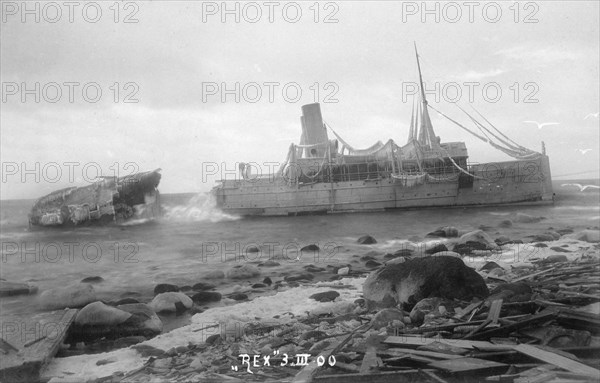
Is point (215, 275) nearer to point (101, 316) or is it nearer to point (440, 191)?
point (101, 316)

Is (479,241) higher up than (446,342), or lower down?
lower down

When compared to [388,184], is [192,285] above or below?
below

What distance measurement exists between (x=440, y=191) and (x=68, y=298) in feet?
99.3

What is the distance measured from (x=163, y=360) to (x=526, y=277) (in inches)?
238

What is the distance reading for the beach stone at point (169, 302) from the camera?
799cm

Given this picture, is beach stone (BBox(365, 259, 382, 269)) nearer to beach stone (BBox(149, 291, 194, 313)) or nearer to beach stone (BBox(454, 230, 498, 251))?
beach stone (BBox(454, 230, 498, 251))

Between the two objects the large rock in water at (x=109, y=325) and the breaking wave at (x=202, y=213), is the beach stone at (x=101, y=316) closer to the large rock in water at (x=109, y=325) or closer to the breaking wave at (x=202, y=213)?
the large rock in water at (x=109, y=325)

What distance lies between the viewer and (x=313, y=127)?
39062 mm

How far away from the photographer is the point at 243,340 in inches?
227

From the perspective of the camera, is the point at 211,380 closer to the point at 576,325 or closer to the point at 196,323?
the point at 196,323

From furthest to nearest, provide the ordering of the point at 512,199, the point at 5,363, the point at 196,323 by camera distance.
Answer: the point at 512,199
the point at 196,323
the point at 5,363

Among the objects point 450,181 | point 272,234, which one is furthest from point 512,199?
point 272,234

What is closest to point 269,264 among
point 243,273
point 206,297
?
point 243,273

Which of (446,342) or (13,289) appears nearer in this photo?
(446,342)
